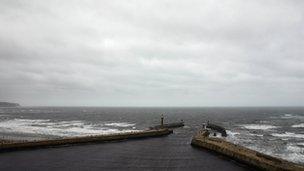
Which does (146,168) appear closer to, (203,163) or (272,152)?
(203,163)

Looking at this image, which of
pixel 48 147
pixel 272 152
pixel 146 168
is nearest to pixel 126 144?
pixel 48 147

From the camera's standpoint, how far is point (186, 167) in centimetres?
3528

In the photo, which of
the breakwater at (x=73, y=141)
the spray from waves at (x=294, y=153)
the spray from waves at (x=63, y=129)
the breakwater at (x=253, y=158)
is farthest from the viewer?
the spray from waves at (x=63, y=129)

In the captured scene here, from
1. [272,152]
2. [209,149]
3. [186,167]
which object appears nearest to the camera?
[186,167]

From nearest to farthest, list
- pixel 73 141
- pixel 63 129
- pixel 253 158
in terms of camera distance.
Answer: pixel 253 158 → pixel 73 141 → pixel 63 129

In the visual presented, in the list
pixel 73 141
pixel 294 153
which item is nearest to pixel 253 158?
pixel 294 153

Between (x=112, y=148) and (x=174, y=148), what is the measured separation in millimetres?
9763

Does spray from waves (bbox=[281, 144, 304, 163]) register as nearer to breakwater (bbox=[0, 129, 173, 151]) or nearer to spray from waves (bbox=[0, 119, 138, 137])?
breakwater (bbox=[0, 129, 173, 151])

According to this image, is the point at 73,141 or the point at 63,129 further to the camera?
the point at 63,129

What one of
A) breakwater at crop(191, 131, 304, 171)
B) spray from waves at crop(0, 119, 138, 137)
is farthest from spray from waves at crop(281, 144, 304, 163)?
spray from waves at crop(0, 119, 138, 137)

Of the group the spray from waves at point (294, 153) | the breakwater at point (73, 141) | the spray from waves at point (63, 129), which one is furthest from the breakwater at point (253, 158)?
the spray from waves at point (63, 129)

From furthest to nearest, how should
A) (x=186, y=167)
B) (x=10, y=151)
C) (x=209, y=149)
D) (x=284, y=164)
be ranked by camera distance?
(x=209, y=149) → (x=10, y=151) → (x=186, y=167) → (x=284, y=164)

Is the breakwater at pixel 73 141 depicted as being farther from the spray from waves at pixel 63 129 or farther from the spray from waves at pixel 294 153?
the spray from waves at pixel 294 153

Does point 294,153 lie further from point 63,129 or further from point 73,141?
point 63,129
